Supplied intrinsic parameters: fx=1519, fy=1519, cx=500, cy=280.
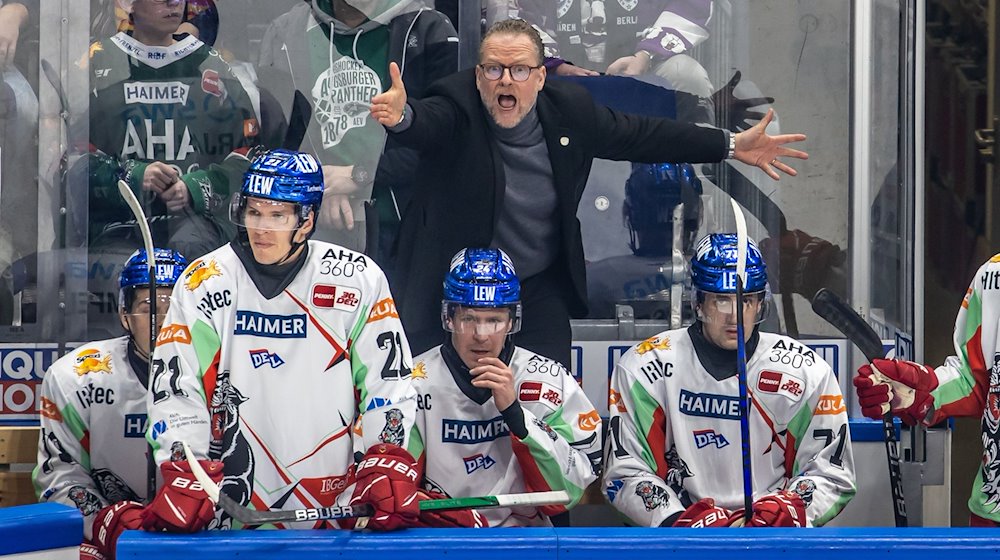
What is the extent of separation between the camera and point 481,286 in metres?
3.95

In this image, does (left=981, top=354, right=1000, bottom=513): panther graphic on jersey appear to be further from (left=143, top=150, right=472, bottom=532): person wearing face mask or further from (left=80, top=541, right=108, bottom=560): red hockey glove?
(left=80, top=541, right=108, bottom=560): red hockey glove

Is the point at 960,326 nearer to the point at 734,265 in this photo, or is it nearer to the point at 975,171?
the point at 734,265

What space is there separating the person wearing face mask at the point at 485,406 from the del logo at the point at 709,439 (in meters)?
0.28

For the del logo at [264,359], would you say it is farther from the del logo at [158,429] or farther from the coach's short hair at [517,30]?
the coach's short hair at [517,30]

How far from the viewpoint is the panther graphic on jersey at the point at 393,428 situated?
139 inches

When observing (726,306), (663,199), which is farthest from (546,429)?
(663,199)

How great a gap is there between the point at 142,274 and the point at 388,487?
4.45 feet

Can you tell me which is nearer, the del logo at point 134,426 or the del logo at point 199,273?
the del logo at point 199,273

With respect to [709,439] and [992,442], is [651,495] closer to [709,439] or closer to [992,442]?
[709,439]

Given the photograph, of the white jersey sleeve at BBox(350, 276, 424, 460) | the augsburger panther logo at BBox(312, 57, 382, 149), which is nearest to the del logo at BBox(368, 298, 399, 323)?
the white jersey sleeve at BBox(350, 276, 424, 460)

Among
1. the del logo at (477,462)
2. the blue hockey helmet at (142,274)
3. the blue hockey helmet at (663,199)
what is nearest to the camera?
the del logo at (477,462)

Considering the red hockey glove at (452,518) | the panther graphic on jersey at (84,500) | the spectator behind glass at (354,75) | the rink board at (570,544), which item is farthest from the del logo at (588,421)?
the panther graphic on jersey at (84,500)

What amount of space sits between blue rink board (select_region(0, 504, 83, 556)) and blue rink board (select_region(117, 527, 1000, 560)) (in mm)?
324

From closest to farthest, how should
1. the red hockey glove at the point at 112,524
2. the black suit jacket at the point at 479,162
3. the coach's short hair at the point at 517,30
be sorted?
the red hockey glove at the point at 112,524
the coach's short hair at the point at 517,30
the black suit jacket at the point at 479,162
